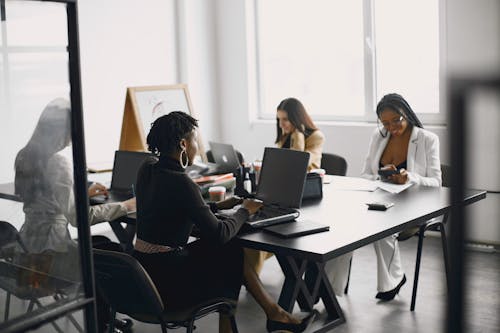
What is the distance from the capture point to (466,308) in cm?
80

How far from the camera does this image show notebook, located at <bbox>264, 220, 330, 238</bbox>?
3274mm

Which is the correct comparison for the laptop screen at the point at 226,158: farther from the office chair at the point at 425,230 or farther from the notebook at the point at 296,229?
the notebook at the point at 296,229

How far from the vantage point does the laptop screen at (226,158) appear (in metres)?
5.04

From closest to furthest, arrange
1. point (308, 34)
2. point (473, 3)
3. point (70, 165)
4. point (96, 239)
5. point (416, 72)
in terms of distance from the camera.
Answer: point (70, 165), point (96, 239), point (473, 3), point (416, 72), point (308, 34)

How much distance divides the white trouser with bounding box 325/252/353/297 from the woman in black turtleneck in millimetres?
1130

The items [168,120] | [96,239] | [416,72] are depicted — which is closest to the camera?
[168,120]

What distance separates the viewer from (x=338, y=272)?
4.45 m

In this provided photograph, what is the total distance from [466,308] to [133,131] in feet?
16.9

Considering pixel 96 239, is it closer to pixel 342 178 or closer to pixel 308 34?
pixel 342 178

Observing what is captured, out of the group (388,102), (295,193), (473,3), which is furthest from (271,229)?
(473,3)

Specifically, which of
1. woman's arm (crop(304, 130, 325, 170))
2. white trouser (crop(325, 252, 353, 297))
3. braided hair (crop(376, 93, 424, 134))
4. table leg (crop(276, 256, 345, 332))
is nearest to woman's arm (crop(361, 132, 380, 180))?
braided hair (crop(376, 93, 424, 134))

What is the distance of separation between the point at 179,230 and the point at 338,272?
1.54 metres

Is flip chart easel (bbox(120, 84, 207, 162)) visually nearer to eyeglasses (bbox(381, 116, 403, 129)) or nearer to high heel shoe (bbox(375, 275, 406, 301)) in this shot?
eyeglasses (bbox(381, 116, 403, 129))

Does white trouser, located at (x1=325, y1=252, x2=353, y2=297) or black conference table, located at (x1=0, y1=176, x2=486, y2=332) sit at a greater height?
black conference table, located at (x1=0, y1=176, x2=486, y2=332)
